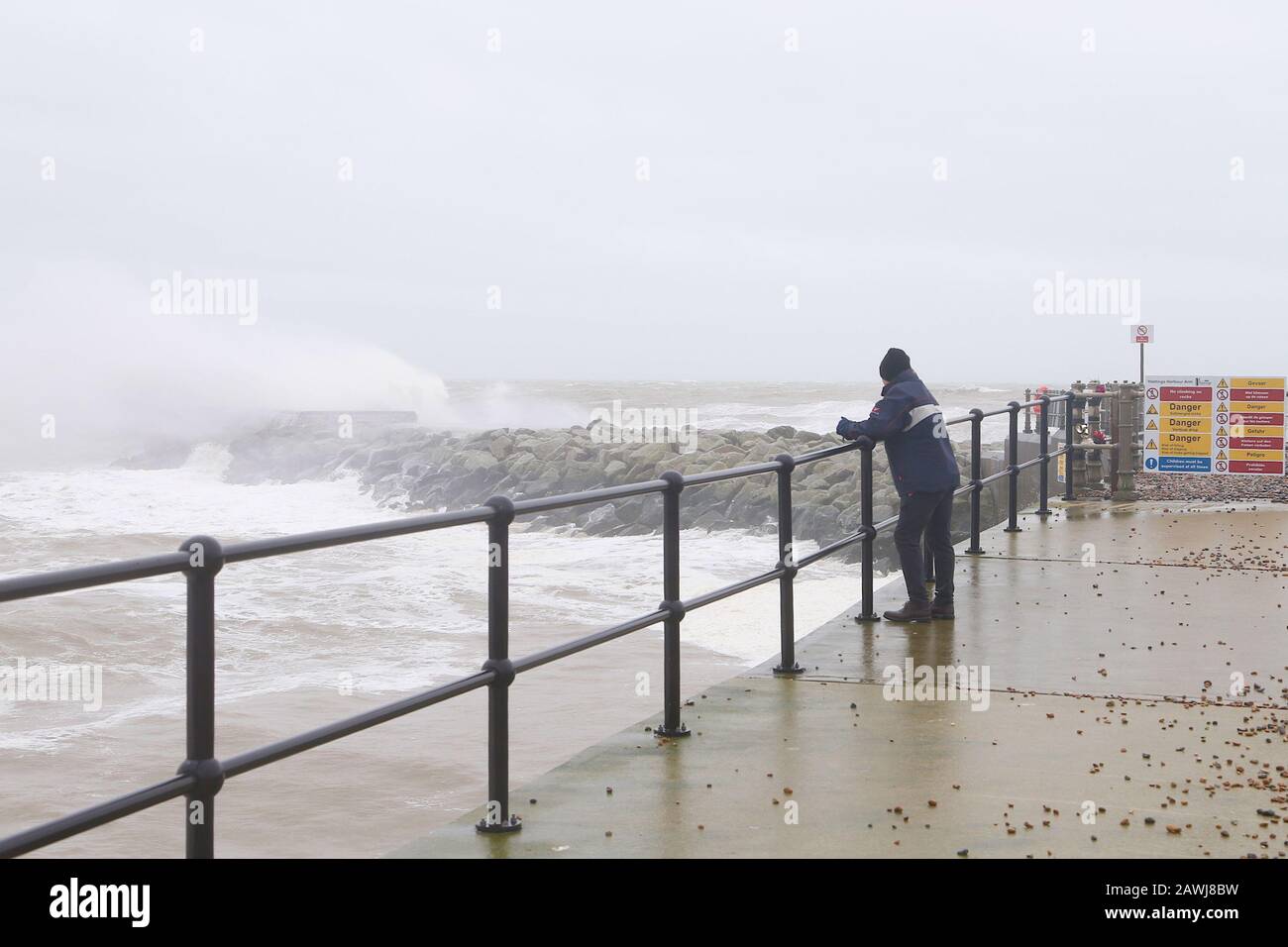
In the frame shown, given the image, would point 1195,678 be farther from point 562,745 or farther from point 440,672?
point 440,672

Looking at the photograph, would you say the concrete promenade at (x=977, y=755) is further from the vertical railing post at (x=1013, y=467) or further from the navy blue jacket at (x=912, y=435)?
the vertical railing post at (x=1013, y=467)

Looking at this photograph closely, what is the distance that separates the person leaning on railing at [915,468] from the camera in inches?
335

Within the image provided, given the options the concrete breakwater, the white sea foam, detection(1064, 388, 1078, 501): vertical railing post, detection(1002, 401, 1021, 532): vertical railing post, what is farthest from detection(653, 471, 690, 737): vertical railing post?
the concrete breakwater

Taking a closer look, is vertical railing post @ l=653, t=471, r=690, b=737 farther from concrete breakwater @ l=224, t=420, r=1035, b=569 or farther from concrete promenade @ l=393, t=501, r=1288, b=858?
concrete breakwater @ l=224, t=420, r=1035, b=569

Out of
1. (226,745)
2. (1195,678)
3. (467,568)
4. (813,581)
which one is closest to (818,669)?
(1195,678)

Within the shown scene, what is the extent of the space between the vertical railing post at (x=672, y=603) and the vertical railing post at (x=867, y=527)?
2.51 metres

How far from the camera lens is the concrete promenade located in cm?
487

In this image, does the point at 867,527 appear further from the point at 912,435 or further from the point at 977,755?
the point at 977,755

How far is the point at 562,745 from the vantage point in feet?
36.5

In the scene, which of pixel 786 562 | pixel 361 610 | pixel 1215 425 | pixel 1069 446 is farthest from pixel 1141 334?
pixel 786 562

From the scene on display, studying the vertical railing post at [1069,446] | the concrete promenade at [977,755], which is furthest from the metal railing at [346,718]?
the vertical railing post at [1069,446]

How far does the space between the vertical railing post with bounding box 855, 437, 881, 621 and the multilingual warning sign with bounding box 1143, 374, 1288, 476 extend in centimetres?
1498

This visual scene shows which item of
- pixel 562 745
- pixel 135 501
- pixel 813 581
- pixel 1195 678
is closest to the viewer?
pixel 1195 678
